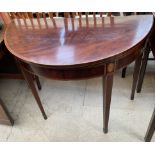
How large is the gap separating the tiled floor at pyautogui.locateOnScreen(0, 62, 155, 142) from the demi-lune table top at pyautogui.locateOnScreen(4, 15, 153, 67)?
0.66 metres

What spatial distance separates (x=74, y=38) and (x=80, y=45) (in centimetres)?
7

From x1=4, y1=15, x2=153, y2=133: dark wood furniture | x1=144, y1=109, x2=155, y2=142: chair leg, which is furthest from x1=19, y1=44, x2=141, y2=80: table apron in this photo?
x1=144, y1=109, x2=155, y2=142: chair leg

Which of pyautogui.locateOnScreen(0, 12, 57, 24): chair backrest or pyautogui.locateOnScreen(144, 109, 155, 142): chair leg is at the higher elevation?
pyautogui.locateOnScreen(0, 12, 57, 24): chair backrest

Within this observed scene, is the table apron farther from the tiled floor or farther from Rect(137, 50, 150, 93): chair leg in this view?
the tiled floor

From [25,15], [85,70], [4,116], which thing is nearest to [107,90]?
[85,70]

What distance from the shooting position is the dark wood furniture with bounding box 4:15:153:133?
0.72 m

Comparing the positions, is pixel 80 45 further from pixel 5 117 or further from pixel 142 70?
pixel 5 117

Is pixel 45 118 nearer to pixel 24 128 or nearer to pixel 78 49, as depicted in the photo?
pixel 24 128

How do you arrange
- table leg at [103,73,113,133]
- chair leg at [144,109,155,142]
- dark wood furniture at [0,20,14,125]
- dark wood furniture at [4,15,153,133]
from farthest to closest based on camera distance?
dark wood furniture at [0,20,14,125], chair leg at [144,109,155,142], table leg at [103,73,113,133], dark wood furniture at [4,15,153,133]

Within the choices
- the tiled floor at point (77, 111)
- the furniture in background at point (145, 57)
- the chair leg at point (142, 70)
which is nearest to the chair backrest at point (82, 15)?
the furniture in background at point (145, 57)

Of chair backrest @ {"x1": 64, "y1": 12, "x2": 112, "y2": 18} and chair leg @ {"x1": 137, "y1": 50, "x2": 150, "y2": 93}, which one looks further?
chair leg @ {"x1": 137, "y1": 50, "x2": 150, "y2": 93}

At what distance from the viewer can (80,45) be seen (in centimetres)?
78
